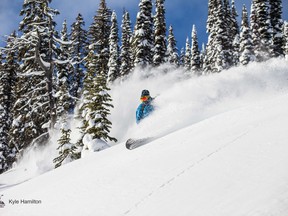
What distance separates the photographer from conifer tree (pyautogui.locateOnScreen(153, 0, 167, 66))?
33.5 metres

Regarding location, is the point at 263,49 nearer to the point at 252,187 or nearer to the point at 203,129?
the point at 203,129

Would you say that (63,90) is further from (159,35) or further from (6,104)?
(159,35)

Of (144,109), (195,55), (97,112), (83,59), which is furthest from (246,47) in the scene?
(144,109)

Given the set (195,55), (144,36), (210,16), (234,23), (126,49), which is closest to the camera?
(144,36)

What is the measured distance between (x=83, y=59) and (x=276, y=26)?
2733 cm

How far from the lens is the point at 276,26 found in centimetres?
3494

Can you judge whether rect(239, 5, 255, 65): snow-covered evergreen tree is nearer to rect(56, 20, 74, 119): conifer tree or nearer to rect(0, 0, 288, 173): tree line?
rect(0, 0, 288, 173): tree line

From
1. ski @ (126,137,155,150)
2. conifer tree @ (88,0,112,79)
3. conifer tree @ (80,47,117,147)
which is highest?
conifer tree @ (88,0,112,79)

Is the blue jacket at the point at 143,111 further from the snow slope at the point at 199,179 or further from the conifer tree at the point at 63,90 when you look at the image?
the conifer tree at the point at 63,90

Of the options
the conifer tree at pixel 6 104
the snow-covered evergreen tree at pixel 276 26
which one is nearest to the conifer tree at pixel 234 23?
the snow-covered evergreen tree at pixel 276 26

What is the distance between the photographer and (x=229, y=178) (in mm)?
3611

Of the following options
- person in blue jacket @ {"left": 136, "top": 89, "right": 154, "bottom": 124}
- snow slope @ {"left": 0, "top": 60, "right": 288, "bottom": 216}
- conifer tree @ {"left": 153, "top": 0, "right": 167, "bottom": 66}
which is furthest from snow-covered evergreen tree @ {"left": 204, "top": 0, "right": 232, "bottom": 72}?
snow slope @ {"left": 0, "top": 60, "right": 288, "bottom": 216}

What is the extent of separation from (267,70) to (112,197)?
13.0m

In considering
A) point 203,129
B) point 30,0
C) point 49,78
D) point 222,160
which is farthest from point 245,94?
point 30,0
